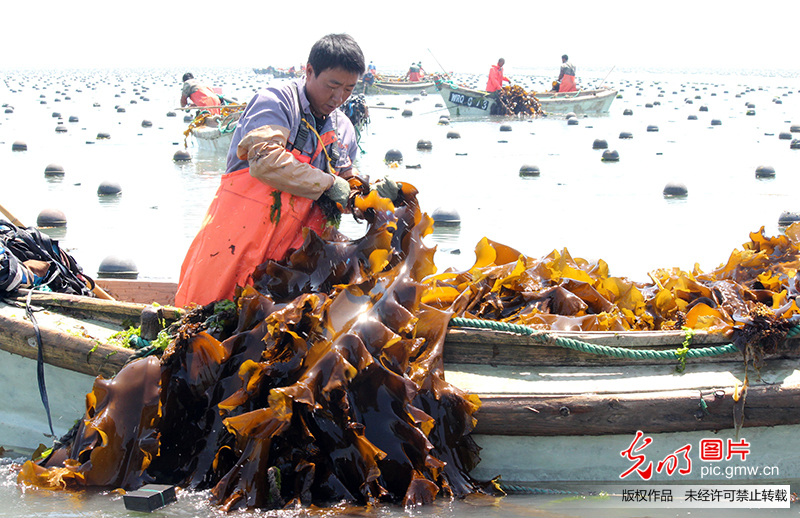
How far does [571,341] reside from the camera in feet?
9.73

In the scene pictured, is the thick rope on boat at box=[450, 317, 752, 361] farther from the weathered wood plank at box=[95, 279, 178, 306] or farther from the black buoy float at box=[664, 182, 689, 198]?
the black buoy float at box=[664, 182, 689, 198]

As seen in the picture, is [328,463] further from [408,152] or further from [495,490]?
[408,152]

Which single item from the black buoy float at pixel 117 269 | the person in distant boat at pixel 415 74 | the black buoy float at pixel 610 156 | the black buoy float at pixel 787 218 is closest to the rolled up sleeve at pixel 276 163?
the black buoy float at pixel 117 269

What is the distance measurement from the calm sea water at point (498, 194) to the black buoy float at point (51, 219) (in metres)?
0.27

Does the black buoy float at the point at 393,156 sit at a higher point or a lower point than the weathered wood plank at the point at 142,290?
lower

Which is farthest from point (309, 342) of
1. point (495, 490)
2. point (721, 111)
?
point (721, 111)

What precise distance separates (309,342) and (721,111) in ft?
94.1

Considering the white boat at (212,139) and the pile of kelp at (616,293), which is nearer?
the pile of kelp at (616,293)

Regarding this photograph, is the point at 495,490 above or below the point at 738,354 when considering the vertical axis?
below

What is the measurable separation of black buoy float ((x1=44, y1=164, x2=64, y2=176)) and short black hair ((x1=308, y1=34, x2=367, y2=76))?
34.5ft

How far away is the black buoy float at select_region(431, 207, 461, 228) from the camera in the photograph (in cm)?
821

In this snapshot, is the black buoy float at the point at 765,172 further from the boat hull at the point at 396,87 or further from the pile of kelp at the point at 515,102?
Result: the boat hull at the point at 396,87

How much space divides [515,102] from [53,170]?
15724 millimetres

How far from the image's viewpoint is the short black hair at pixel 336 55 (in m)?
2.86
